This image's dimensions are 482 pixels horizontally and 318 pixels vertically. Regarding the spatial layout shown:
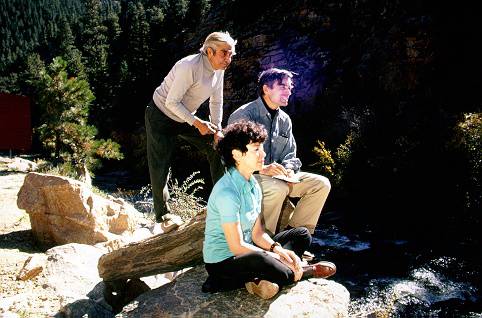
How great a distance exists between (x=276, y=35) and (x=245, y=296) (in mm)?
26086

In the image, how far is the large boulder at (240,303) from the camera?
327 centimetres

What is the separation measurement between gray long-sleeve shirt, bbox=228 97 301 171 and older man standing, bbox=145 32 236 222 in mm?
386

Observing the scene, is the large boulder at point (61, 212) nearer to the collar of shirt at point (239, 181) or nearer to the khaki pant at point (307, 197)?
the khaki pant at point (307, 197)

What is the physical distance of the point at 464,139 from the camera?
1339 centimetres

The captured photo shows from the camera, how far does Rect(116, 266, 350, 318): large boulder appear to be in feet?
10.7

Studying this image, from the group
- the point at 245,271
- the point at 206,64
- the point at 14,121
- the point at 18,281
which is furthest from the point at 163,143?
the point at 14,121

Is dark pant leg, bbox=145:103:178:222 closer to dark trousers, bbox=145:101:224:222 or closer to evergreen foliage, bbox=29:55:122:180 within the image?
dark trousers, bbox=145:101:224:222

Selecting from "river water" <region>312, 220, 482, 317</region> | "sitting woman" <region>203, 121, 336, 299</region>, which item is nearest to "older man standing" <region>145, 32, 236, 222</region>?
"sitting woman" <region>203, 121, 336, 299</region>

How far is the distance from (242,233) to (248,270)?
11.4 inches

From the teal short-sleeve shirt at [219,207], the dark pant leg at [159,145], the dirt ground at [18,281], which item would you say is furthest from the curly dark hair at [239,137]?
the dirt ground at [18,281]

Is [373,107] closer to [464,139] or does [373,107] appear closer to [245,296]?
[464,139]

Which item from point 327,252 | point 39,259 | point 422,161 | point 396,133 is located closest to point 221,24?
point 396,133

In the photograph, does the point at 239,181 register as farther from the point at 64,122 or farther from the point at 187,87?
the point at 64,122

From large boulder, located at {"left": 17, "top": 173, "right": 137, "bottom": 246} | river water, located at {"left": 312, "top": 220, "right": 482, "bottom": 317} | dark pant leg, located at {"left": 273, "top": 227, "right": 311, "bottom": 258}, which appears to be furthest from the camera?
river water, located at {"left": 312, "top": 220, "right": 482, "bottom": 317}
